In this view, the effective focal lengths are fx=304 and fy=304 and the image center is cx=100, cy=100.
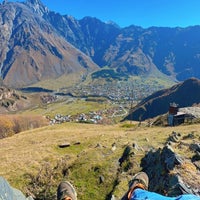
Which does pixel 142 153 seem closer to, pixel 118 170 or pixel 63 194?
pixel 118 170

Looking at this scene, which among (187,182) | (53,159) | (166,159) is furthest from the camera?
(53,159)

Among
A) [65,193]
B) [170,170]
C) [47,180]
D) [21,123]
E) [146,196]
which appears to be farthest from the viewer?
[21,123]

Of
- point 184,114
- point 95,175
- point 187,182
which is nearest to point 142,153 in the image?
point 95,175

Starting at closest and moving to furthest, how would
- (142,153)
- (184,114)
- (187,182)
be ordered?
(187,182) → (142,153) → (184,114)

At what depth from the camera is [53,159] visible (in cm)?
2812

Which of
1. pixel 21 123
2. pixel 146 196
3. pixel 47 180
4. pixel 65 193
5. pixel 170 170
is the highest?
pixel 146 196

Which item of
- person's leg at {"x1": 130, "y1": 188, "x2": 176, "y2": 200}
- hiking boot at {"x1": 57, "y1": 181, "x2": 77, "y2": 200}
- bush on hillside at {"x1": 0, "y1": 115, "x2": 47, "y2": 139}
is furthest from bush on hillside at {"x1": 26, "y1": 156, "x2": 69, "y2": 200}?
bush on hillside at {"x1": 0, "y1": 115, "x2": 47, "y2": 139}

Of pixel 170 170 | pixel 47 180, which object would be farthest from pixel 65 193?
pixel 47 180

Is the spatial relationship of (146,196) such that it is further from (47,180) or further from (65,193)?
(47,180)

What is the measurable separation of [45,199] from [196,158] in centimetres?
1006

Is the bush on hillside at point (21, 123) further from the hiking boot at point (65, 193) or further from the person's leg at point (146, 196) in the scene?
the person's leg at point (146, 196)

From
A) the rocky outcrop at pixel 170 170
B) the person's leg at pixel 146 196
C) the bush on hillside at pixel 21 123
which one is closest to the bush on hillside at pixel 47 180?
the rocky outcrop at pixel 170 170

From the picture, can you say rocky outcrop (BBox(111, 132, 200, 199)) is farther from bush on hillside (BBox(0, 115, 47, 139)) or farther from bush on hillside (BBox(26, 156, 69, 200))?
bush on hillside (BBox(0, 115, 47, 139))

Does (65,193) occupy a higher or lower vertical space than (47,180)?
higher
